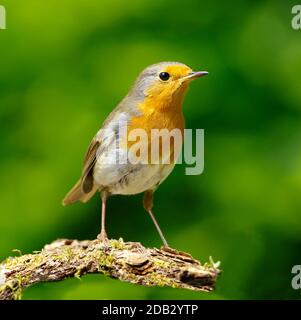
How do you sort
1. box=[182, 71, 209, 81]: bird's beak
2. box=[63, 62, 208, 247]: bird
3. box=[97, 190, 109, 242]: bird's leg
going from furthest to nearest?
box=[97, 190, 109, 242]: bird's leg → box=[63, 62, 208, 247]: bird → box=[182, 71, 209, 81]: bird's beak

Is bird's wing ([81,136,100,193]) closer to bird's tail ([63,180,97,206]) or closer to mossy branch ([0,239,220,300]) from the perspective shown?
bird's tail ([63,180,97,206])

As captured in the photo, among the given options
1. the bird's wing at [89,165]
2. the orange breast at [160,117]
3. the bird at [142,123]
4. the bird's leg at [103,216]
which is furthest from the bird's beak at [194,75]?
the bird's leg at [103,216]

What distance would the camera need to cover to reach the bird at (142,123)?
3168 mm

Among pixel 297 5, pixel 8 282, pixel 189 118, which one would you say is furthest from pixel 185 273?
pixel 297 5

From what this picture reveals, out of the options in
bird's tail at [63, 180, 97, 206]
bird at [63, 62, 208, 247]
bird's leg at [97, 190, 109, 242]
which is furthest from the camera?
bird's tail at [63, 180, 97, 206]

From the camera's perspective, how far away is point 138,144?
314cm

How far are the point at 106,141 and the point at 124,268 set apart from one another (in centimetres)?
63

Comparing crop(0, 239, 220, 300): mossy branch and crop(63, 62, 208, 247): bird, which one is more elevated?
crop(63, 62, 208, 247): bird

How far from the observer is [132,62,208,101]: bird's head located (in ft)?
10.3

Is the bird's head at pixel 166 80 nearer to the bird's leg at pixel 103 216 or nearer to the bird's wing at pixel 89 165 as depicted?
the bird's wing at pixel 89 165

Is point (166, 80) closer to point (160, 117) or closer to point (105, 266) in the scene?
point (160, 117)

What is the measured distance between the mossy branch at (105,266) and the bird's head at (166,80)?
65cm

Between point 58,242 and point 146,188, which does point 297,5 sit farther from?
point 58,242

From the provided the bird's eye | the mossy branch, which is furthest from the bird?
the mossy branch
